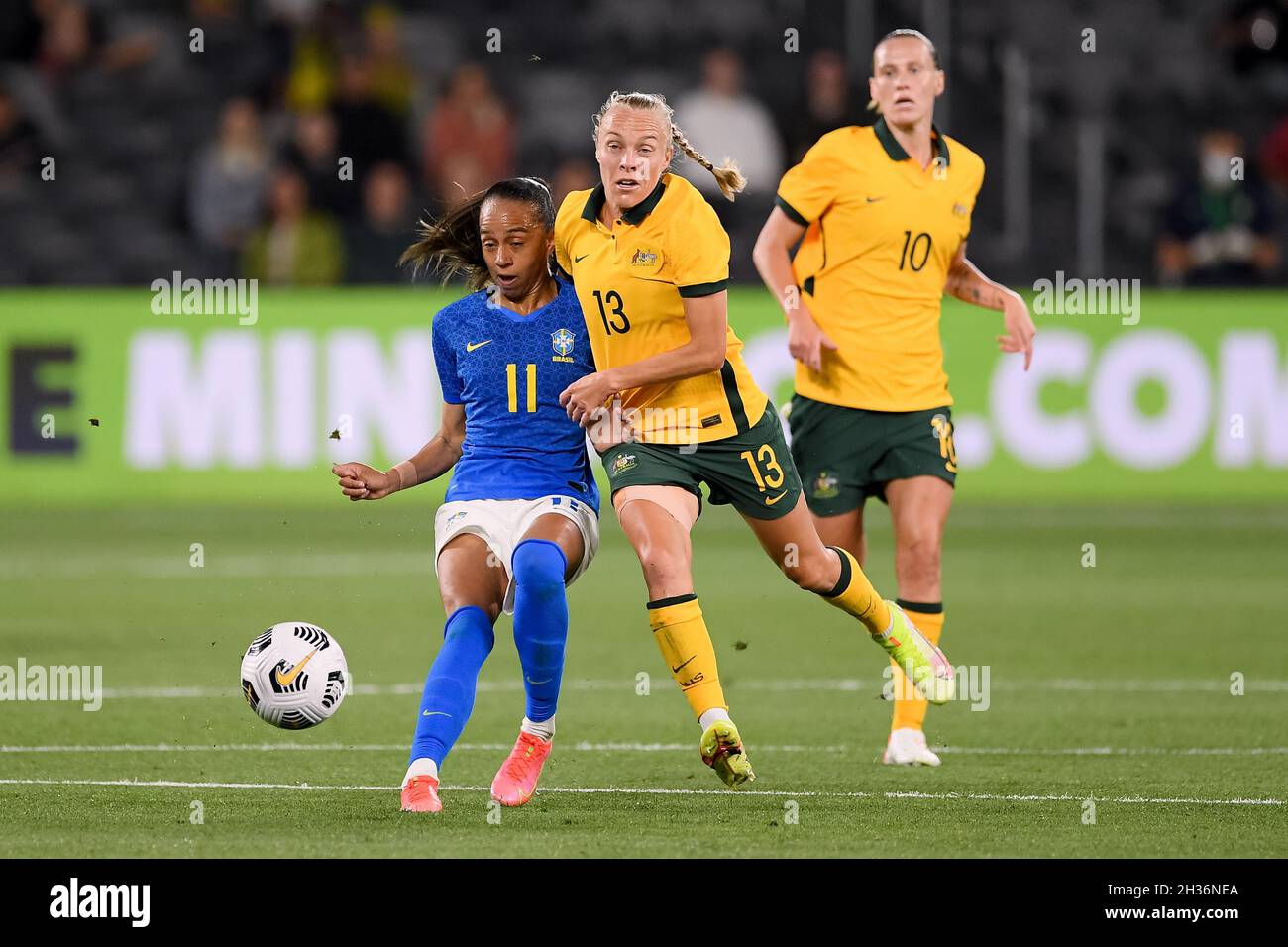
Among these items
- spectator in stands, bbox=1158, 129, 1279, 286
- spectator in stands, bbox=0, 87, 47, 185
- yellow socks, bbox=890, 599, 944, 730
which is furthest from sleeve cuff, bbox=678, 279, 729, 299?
spectator in stands, bbox=0, 87, 47, 185

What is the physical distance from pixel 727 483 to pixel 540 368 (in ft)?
2.35

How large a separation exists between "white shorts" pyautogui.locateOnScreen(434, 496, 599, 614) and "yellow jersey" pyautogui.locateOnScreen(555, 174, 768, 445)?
0.41m

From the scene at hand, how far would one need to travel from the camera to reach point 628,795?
6.85m

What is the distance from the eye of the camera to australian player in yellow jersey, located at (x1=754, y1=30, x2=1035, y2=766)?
7996mm

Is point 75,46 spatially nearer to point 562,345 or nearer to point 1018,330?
point 1018,330

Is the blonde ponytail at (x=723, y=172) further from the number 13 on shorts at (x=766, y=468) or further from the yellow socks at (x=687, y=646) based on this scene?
the yellow socks at (x=687, y=646)

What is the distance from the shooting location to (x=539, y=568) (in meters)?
6.46

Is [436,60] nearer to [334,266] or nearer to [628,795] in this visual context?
[334,266]

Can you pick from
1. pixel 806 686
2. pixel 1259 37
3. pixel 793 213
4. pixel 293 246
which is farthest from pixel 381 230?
pixel 793 213

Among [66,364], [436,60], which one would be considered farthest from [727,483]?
[436,60]

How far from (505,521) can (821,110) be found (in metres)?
11.4

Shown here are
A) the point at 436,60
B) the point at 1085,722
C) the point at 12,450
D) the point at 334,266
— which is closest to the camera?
the point at 1085,722

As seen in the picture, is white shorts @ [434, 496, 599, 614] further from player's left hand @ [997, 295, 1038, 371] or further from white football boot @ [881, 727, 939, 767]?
player's left hand @ [997, 295, 1038, 371]

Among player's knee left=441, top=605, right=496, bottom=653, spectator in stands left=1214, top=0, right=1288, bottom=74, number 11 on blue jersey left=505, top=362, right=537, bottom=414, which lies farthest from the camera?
spectator in stands left=1214, top=0, right=1288, bottom=74
